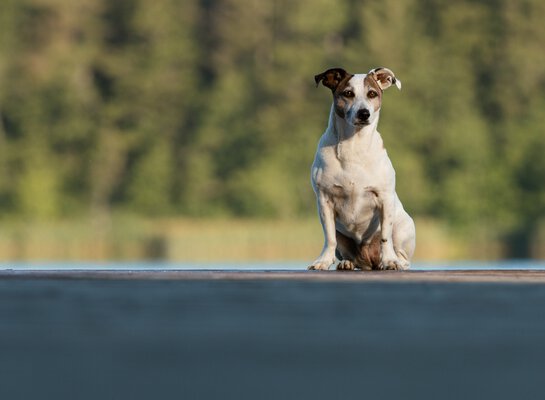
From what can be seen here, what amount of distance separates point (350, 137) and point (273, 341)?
16.4 ft

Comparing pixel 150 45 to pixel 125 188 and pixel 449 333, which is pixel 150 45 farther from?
pixel 449 333

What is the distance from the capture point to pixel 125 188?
5075cm

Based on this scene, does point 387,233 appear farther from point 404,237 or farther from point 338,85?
point 338,85

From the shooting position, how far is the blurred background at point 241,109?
48875mm

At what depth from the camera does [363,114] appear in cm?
942

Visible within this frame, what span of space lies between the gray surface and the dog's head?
6.39 ft

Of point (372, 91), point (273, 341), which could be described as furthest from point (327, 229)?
point (273, 341)

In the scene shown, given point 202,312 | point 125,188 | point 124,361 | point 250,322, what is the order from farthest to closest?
1. point 125,188
2. point 202,312
3. point 250,322
4. point 124,361

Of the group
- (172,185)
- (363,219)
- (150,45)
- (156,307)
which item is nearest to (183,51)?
(150,45)

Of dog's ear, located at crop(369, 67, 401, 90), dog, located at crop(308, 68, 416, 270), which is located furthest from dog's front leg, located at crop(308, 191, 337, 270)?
dog's ear, located at crop(369, 67, 401, 90)

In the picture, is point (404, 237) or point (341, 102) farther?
point (404, 237)

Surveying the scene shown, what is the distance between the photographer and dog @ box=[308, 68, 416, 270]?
9.50 metres

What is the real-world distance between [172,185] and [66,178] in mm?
3413

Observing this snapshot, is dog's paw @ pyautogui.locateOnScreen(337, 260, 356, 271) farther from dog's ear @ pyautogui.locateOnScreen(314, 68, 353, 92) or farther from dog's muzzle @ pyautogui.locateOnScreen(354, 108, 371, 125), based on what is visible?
dog's ear @ pyautogui.locateOnScreen(314, 68, 353, 92)
